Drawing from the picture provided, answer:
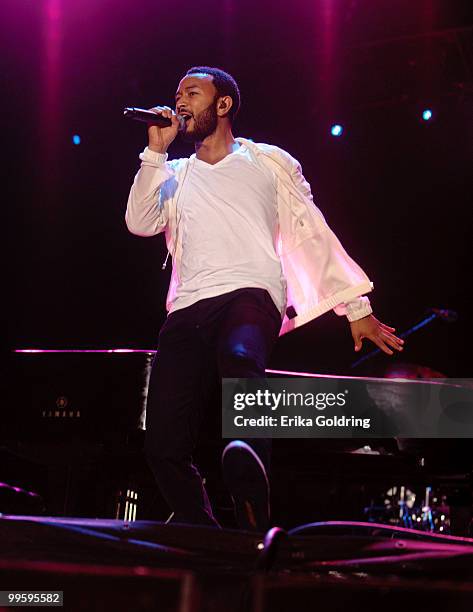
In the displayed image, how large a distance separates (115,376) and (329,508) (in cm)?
341

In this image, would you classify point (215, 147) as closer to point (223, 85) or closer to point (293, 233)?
point (223, 85)

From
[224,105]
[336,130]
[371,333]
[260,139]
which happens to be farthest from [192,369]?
[336,130]

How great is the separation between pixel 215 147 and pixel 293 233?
52 cm

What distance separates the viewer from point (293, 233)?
3.21m

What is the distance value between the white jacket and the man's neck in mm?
58

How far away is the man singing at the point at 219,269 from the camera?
275 centimetres

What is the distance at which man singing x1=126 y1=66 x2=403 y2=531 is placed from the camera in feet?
9.01

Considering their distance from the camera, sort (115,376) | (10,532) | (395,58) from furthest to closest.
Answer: (395,58) < (115,376) < (10,532)

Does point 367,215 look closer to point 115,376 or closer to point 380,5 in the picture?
point 380,5

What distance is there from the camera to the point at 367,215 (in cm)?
796

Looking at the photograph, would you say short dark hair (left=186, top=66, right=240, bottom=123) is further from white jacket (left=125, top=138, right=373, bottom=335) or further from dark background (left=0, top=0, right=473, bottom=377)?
dark background (left=0, top=0, right=473, bottom=377)

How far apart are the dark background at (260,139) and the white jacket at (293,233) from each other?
3.34m

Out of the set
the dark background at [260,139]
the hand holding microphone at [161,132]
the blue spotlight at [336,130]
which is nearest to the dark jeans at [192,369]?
the hand holding microphone at [161,132]

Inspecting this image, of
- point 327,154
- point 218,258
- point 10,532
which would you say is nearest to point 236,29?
point 327,154
